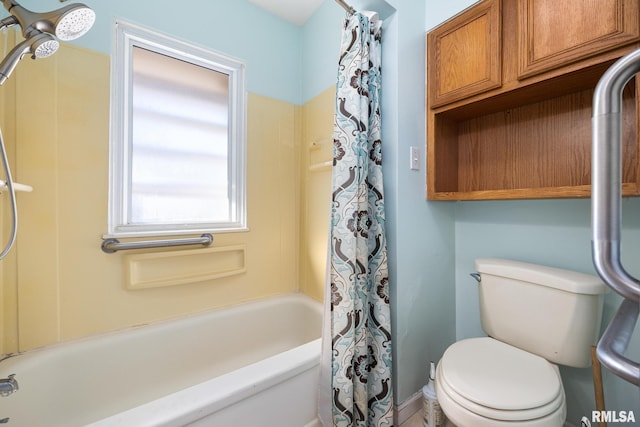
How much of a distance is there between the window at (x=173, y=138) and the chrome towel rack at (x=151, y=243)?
6 centimetres

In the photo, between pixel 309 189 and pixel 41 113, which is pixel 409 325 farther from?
pixel 41 113

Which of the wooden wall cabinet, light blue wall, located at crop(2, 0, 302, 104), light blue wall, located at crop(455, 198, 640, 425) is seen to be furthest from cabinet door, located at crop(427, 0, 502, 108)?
light blue wall, located at crop(2, 0, 302, 104)

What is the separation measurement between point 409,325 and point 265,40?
2.09 meters

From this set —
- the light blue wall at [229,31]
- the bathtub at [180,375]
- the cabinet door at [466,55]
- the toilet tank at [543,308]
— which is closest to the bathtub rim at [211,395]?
the bathtub at [180,375]

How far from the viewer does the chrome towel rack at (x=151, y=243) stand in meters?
1.33

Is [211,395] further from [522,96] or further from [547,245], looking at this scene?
[522,96]

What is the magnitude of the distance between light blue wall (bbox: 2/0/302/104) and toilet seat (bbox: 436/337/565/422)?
6.32 ft

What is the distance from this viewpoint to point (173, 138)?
1601 mm

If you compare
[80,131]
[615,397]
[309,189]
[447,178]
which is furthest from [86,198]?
[615,397]

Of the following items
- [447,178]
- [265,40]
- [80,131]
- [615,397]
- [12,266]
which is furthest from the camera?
[265,40]

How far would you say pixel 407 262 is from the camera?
4.28ft

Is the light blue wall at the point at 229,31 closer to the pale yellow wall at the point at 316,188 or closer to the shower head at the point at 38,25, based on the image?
the pale yellow wall at the point at 316,188

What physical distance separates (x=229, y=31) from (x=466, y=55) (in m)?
1.46

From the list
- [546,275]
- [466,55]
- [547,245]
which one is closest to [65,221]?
[466,55]
